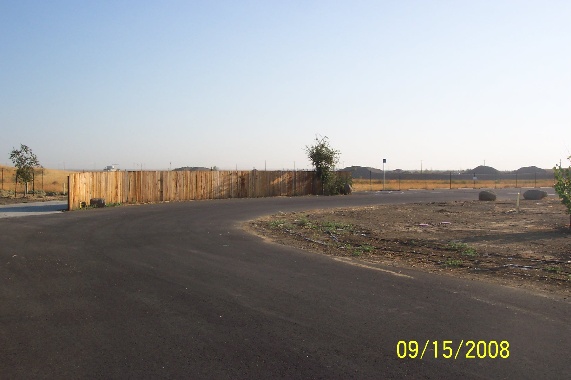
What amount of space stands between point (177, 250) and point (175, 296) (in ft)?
18.9

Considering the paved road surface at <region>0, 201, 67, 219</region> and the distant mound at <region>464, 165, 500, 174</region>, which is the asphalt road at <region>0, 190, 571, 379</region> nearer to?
the paved road surface at <region>0, 201, 67, 219</region>

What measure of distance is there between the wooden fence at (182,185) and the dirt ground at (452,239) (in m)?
12.3

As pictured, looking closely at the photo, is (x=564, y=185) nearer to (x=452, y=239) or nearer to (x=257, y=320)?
(x=452, y=239)

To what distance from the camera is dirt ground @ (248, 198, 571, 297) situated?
1179 cm

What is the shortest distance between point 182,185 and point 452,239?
83.6 feet

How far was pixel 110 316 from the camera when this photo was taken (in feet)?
26.2

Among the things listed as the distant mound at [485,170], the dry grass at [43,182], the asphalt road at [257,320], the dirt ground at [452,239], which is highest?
the distant mound at [485,170]

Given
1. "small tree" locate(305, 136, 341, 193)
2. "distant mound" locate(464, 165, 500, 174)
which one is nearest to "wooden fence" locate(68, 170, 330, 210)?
"small tree" locate(305, 136, 341, 193)

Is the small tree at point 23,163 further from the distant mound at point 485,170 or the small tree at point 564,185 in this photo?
the distant mound at point 485,170

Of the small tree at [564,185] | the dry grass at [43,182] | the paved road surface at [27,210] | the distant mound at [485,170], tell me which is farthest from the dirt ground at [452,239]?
the distant mound at [485,170]

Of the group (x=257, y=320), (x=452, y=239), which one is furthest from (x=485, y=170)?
(x=257, y=320)

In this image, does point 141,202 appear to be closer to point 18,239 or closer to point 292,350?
point 18,239

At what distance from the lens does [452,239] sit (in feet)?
56.2

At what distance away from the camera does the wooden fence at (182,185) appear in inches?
1249
